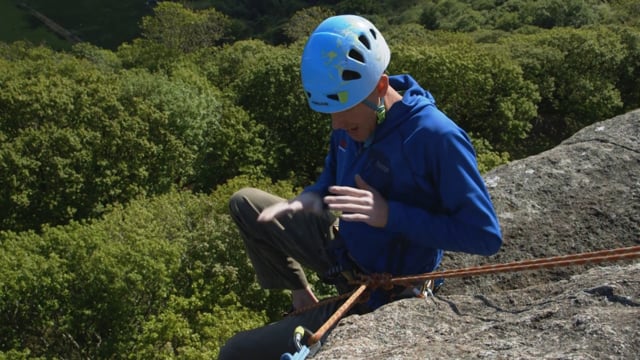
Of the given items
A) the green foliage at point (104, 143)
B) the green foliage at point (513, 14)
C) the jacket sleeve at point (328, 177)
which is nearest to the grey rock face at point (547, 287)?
the jacket sleeve at point (328, 177)

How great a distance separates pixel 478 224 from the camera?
4383 mm

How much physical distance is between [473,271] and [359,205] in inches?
37.9

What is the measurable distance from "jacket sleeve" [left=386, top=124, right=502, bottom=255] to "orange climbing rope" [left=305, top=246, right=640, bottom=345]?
0.63ft

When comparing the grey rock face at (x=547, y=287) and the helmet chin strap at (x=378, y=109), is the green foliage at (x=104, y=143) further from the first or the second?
the helmet chin strap at (x=378, y=109)

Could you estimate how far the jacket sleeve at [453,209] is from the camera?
173 inches

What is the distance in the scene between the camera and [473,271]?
4637mm

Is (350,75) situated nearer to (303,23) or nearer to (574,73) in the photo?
(574,73)

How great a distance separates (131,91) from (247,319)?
18.5 m

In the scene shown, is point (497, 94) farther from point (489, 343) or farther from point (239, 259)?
point (489, 343)

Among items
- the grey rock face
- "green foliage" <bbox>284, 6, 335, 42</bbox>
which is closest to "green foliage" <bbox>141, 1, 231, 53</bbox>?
"green foliage" <bbox>284, 6, 335, 42</bbox>

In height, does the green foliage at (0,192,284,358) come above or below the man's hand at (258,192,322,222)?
below

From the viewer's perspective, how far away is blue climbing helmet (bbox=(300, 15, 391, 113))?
15.0 ft

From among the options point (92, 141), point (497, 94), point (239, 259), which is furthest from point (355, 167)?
point (497, 94)

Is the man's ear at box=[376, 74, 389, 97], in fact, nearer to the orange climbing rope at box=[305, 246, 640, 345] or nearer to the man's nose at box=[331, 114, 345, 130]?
the man's nose at box=[331, 114, 345, 130]
